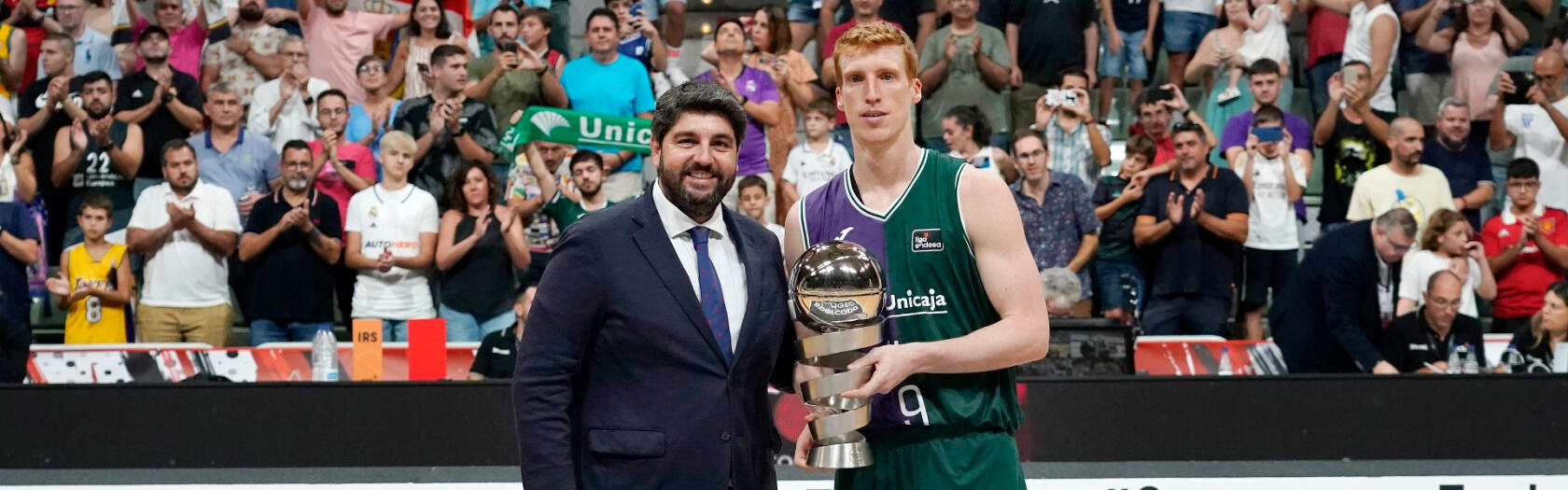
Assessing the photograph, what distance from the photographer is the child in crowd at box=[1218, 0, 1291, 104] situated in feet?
35.6

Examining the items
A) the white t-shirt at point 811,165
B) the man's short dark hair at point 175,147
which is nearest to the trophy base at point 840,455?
the white t-shirt at point 811,165

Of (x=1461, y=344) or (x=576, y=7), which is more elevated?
(x=576, y=7)

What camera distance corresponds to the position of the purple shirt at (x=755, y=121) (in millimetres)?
10273

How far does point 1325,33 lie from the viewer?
437 inches

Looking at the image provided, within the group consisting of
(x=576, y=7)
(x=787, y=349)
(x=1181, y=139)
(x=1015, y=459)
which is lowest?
(x=1015, y=459)

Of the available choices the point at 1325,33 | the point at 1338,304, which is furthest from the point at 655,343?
the point at 1325,33

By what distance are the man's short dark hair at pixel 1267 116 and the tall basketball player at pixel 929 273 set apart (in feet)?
22.9

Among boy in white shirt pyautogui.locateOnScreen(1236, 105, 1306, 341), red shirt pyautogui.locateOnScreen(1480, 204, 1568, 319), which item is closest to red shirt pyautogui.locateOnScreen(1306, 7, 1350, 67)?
boy in white shirt pyautogui.locateOnScreen(1236, 105, 1306, 341)

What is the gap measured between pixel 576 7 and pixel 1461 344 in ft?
22.5

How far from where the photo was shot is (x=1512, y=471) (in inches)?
229

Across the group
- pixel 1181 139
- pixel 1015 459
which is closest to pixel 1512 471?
pixel 1015 459

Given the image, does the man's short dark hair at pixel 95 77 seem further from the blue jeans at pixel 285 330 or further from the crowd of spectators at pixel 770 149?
the blue jeans at pixel 285 330

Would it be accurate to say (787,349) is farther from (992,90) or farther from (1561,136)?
(1561,136)

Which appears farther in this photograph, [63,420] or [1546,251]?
[1546,251]
